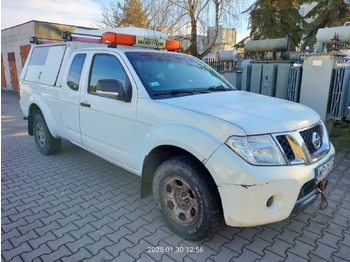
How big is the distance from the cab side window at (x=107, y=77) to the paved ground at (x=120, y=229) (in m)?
1.43

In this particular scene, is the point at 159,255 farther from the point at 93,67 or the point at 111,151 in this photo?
the point at 93,67

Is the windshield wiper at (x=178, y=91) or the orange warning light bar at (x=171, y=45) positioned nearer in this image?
the windshield wiper at (x=178, y=91)

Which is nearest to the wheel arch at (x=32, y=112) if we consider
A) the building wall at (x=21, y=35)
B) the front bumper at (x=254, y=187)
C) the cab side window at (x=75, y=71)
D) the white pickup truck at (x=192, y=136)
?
the white pickup truck at (x=192, y=136)

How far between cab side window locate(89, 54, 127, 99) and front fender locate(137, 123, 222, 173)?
0.67 meters

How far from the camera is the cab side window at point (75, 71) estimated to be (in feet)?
13.1

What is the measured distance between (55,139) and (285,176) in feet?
14.2

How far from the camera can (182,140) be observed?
2467 millimetres

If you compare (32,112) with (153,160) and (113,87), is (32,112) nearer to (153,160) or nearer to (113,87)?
(113,87)

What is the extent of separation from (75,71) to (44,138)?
1.80 meters

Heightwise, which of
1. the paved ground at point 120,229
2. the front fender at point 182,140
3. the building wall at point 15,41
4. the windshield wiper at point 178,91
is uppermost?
the building wall at point 15,41

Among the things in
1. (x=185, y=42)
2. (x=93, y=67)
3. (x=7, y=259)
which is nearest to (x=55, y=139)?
(x=93, y=67)

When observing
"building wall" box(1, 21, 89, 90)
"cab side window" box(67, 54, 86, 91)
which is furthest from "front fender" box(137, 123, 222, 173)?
"building wall" box(1, 21, 89, 90)

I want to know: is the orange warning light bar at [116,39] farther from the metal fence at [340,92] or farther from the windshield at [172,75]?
the metal fence at [340,92]

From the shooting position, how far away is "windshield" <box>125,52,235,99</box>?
3086 millimetres
